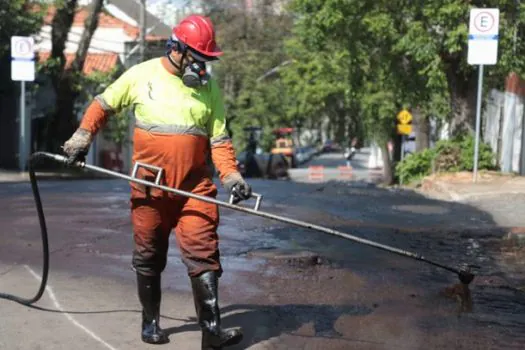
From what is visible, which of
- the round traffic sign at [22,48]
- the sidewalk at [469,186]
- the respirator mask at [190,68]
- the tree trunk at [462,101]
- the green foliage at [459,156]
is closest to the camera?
the respirator mask at [190,68]

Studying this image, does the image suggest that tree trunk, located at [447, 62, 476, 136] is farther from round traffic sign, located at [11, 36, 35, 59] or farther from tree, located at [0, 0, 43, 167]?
tree, located at [0, 0, 43, 167]

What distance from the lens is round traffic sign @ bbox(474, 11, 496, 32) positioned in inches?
578

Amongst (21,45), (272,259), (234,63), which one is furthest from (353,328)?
(234,63)

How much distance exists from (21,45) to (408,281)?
14922mm

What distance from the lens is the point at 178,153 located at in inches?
187

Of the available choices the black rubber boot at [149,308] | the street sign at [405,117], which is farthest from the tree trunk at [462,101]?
the black rubber boot at [149,308]

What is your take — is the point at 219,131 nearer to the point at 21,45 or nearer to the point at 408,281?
the point at 408,281

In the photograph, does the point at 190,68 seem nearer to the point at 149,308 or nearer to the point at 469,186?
the point at 149,308

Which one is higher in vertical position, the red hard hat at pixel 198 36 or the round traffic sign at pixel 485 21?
the round traffic sign at pixel 485 21

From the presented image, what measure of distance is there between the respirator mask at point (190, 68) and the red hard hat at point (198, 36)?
0.04 metres

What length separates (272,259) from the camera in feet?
24.5

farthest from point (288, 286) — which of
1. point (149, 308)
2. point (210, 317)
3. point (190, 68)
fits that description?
point (190, 68)

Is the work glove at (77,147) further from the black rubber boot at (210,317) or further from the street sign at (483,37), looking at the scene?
the street sign at (483,37)

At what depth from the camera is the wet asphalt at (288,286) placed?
16.6 ft
